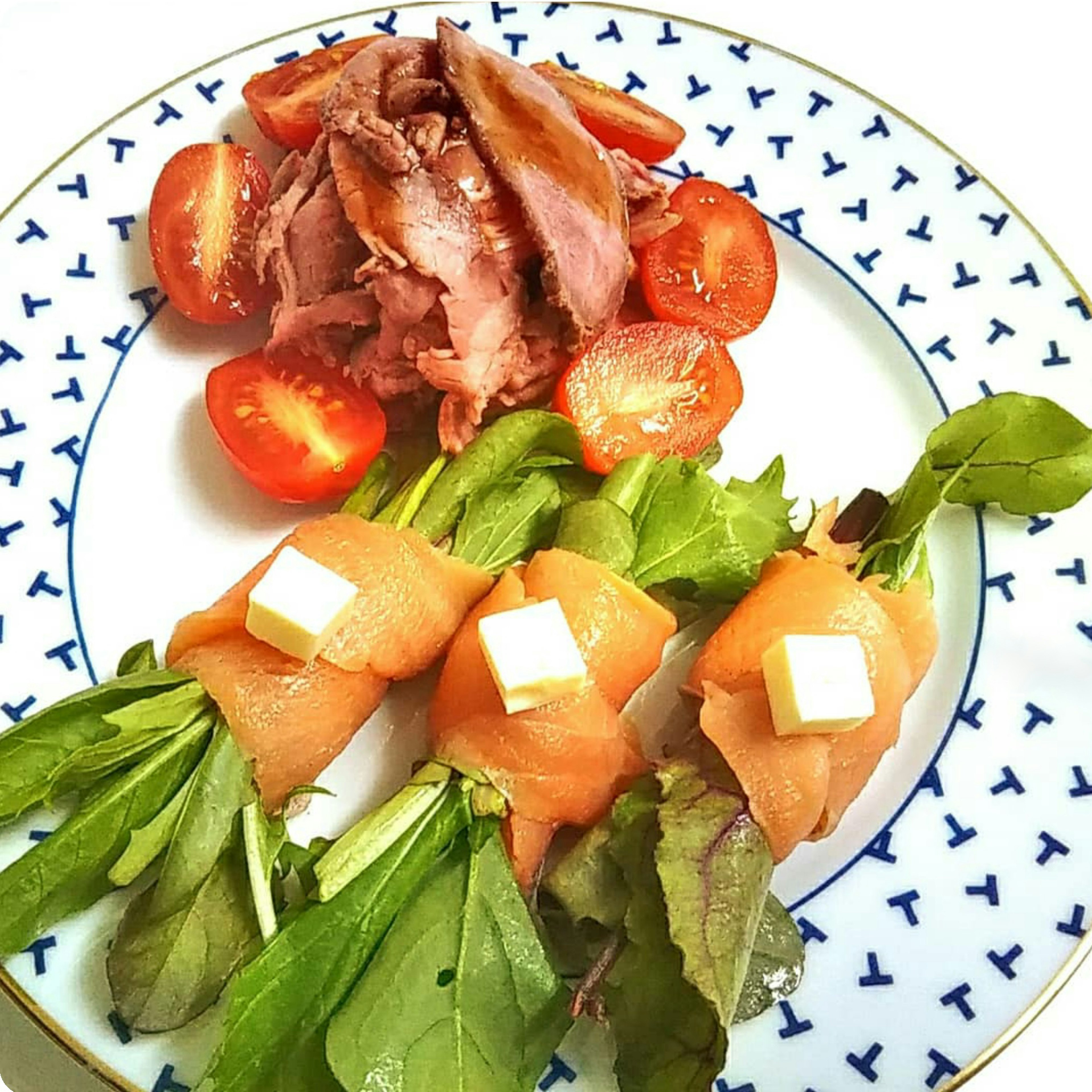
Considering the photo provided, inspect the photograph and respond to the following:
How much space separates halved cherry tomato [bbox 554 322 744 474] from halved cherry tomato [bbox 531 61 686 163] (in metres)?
0.42

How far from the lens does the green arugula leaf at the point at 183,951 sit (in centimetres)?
159

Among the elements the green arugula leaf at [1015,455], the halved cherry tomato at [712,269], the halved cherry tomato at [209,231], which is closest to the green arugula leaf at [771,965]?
the green arugula leaf at [1015,455]

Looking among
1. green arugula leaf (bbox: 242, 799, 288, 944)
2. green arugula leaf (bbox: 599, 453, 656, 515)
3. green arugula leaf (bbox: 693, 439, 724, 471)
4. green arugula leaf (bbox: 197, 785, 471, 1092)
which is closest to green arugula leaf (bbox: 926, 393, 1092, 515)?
green arugula leaf (bbox: 693, 439, 724, 471)

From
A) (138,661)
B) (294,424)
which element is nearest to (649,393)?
(294,424)

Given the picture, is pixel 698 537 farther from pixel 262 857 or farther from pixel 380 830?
pixel 262 857

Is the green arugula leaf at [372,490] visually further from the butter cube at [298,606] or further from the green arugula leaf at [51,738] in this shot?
the green arugula leaf at [51,738]

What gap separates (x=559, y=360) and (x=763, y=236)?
0.51 metres

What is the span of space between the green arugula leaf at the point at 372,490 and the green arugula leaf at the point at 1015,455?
94 cm

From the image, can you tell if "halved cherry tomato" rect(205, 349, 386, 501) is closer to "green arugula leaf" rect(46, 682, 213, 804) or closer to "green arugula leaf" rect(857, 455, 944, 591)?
"green arugula leaf" rect(46, 682, 213, 804)

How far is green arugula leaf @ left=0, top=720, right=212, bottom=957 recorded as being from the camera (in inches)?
63.5

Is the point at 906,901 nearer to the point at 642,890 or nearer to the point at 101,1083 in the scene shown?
the point at 642,890

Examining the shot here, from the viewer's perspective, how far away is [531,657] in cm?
171

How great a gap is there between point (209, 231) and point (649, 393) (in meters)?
0.86

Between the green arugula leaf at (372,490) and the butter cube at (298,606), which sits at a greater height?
the green arugula leaf at (372,490)
